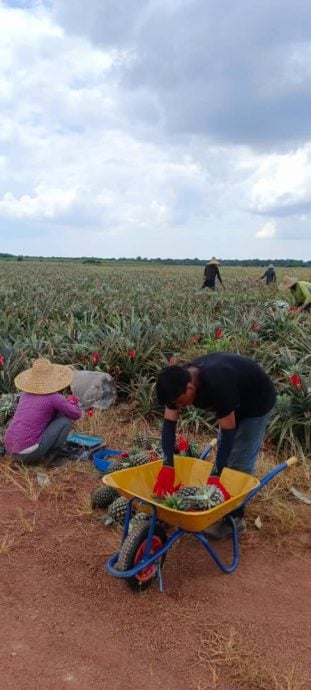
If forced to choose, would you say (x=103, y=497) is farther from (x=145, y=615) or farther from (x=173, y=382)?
(x=173, y=382)

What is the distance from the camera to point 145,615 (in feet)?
9.69

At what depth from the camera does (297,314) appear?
846 cm

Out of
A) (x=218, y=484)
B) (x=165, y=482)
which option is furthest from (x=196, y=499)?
(x=165, y=482)

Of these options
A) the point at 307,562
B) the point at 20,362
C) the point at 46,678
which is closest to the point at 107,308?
the point at 20,362

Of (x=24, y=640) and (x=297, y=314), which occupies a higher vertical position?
(x=297, y=314)

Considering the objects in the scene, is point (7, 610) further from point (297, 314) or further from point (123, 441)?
point (297, 314)

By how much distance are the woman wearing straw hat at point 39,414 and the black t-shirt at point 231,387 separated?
65.8 inches

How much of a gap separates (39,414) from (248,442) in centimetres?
183

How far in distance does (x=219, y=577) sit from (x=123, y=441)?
2.38 m

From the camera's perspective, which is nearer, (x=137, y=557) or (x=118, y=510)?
(x=137, y=557)

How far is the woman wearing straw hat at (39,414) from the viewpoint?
471 centimetres

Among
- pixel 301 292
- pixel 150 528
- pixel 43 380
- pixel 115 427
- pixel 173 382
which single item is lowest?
pixel 115 427

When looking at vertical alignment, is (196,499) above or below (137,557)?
above

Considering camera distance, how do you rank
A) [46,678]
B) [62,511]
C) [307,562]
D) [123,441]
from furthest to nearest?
[123,441]
[62,511]
[307,562]
[46,678]
